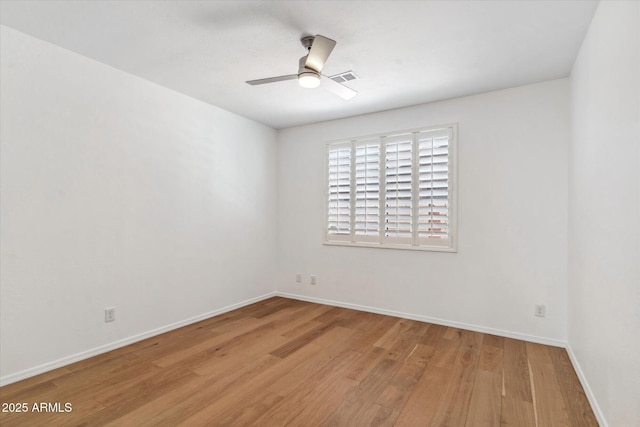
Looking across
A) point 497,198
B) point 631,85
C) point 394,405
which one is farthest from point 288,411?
point 497,198

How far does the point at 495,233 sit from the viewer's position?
3.29 meters

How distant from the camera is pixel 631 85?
1437mm

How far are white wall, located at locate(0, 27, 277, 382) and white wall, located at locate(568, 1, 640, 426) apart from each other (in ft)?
11.7

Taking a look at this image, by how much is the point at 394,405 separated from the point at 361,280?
2097 mm

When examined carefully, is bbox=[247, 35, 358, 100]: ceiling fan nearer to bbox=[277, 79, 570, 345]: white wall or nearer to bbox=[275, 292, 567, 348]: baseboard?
bbox=[277, 79, 570, 345]: white wall

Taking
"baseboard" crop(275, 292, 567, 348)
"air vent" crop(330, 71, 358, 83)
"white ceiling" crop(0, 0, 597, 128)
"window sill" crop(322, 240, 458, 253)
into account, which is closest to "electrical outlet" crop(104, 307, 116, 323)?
"white ceiling" crop(0, 0, 597, 128)

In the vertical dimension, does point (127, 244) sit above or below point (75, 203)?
below

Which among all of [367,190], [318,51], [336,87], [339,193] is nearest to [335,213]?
[339,193]

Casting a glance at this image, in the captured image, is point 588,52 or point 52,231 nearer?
point 588,52

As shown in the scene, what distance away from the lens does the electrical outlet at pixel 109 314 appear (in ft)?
9.18

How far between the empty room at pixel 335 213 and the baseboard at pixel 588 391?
19 millimetres

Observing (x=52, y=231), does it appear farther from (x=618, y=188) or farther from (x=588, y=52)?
(x=588, y=52)

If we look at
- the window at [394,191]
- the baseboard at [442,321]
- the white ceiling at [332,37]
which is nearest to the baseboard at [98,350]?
the baseboard at [442,321]

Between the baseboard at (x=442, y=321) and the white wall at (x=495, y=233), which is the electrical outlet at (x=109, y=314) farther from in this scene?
the white wall at (x=495, y=233)
